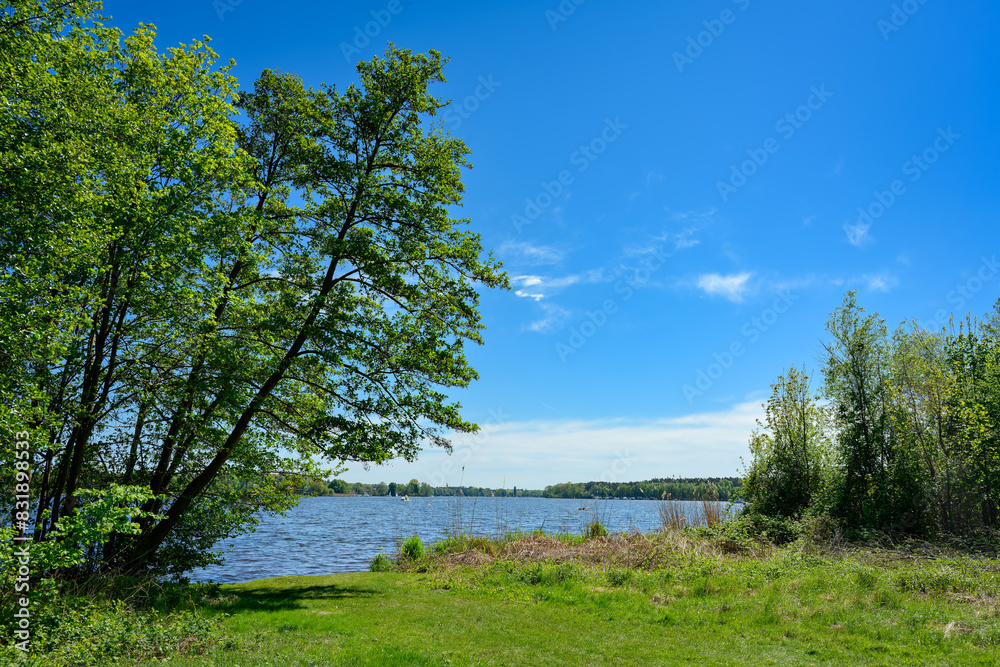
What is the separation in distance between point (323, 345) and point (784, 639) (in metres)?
10.8

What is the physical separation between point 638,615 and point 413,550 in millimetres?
9485

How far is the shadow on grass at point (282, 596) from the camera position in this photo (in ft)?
33.2

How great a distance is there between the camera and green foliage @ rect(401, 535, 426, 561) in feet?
→ 56.1

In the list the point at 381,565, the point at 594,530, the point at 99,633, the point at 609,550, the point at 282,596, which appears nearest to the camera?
the point at 99,633

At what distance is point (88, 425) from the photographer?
938 cm

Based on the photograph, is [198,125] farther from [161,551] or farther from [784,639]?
[784,639]

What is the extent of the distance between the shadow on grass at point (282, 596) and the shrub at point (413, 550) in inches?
163

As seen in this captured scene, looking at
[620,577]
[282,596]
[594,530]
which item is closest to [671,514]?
[594,530]

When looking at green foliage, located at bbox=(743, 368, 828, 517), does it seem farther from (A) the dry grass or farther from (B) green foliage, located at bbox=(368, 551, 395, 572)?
A: (B) green foliage, located at bbox=(368, 551, 395, 572)

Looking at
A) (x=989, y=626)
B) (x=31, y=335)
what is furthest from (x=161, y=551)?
(x=989, y=626)

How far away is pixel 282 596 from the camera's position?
11.6 m

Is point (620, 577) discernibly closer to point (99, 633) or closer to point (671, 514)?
point (671, 514)

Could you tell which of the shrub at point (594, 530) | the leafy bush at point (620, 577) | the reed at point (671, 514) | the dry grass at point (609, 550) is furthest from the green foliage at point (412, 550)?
the reed at point (671, 514)

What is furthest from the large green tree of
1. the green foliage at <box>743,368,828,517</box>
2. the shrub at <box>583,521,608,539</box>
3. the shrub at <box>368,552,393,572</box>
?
the green foliage at <box>743,368,828,517</box>
